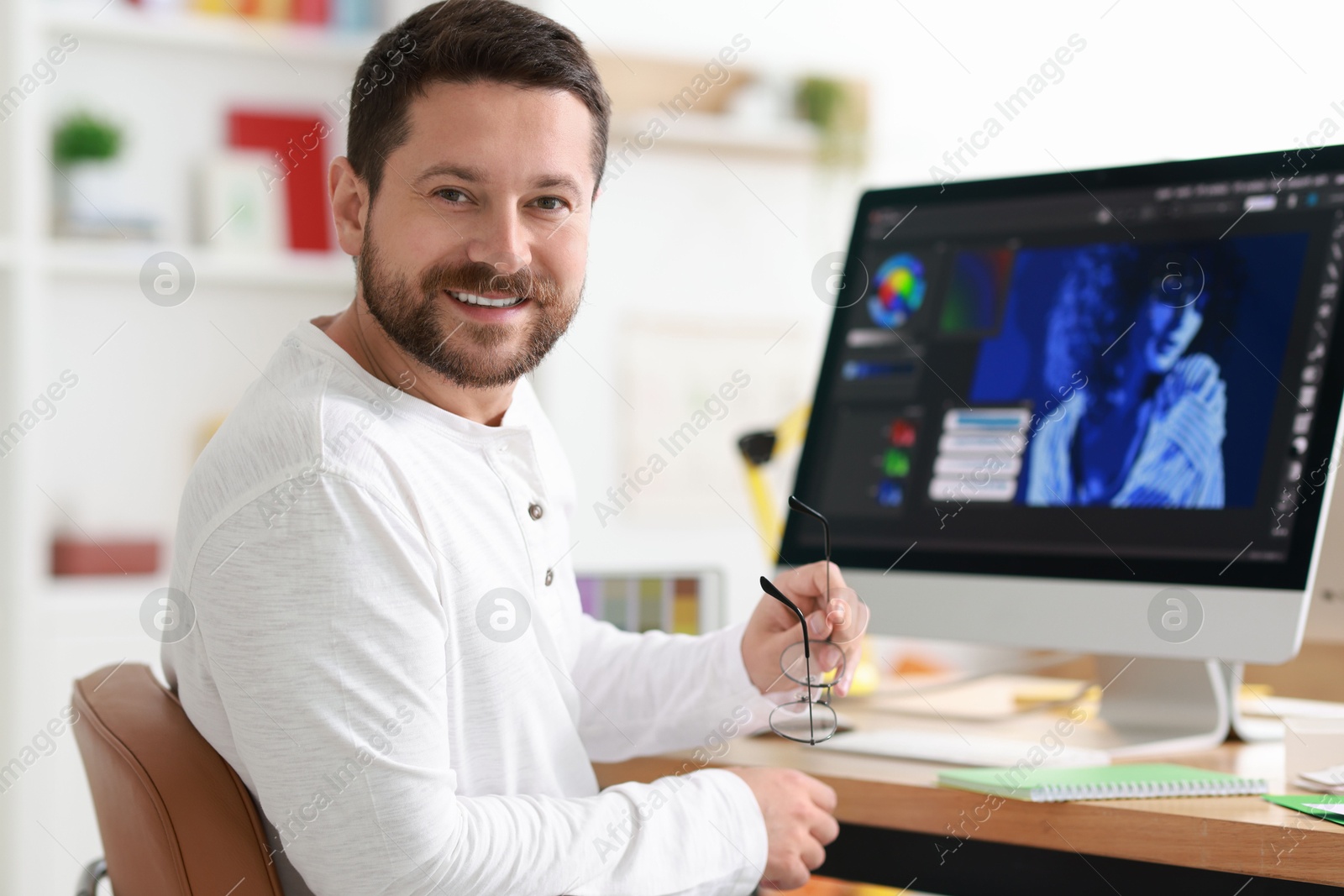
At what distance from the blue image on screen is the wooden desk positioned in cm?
29

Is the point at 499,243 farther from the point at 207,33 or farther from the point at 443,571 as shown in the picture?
the point at 207,33

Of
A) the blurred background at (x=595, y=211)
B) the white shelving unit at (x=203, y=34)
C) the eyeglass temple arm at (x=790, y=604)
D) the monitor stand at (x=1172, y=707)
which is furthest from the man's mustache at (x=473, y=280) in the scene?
the white shelving unit at (x=203, y=34)

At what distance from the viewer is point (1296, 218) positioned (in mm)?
1215

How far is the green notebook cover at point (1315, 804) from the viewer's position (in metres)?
0.94

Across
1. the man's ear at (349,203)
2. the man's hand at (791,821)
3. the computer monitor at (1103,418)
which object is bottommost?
the man's hand at (791,821)

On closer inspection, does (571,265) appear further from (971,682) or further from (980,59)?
(980,59)

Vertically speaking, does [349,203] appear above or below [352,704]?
above

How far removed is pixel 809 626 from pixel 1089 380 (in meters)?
0.42

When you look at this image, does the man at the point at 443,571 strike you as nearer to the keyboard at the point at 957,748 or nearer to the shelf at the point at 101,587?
the keyboard at the point at 957,748

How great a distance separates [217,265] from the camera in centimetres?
304

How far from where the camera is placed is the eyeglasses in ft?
3.62

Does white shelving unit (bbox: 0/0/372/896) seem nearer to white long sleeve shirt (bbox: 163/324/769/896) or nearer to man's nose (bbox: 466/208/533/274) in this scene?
white long sleeve shirt (bbox: 163/324/769/896)

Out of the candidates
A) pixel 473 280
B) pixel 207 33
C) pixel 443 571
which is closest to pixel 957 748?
pixel 443 571

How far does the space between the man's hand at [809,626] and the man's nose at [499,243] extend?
0.38 metres
